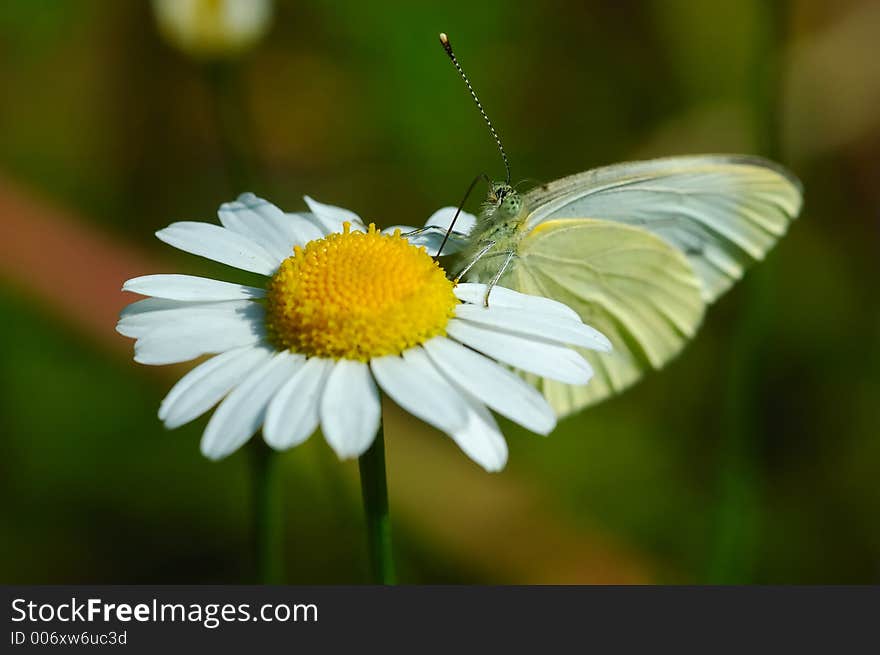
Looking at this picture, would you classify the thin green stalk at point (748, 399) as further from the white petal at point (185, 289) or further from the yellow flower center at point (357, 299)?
the white petal at point (185, 289)

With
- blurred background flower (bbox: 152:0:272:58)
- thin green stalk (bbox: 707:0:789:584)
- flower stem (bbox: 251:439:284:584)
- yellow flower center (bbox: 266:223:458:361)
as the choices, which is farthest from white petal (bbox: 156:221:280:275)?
thin green stalk (bbox: 707:0:789:584)

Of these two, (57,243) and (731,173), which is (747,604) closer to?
(731,173)

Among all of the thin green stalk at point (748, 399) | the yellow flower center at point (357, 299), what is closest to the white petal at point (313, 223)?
the yellow flower center at point (357, 299)

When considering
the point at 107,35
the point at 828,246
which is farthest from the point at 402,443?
the point at 107,35

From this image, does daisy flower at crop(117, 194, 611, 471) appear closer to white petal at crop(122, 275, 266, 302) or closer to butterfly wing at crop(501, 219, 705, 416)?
white petal at crop(122, 275, 266, 302)

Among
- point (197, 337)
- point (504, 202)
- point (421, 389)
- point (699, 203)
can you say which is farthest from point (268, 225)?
point (699, 203)

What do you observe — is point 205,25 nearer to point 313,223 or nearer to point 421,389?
point 313,223
